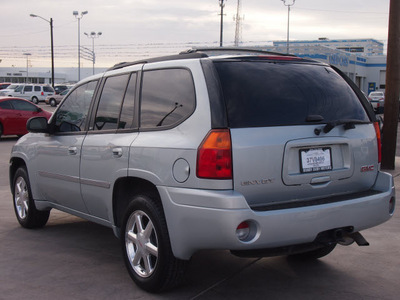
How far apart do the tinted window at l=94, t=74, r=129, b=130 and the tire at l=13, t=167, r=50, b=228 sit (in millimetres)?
1712

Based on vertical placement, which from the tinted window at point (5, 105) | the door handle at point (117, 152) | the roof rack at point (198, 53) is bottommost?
the tinted window at point (5, 105)

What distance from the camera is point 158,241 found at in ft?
13.1

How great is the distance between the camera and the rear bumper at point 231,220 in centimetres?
359

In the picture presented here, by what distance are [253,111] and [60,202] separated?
2694 millimetres

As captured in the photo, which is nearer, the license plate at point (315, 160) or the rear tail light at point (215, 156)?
the rear tail light at point (215, 156)

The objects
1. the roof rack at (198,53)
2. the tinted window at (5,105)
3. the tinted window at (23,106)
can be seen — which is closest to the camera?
the roof rack at (198,53)

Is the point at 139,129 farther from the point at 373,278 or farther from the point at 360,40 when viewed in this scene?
the point at 360,40

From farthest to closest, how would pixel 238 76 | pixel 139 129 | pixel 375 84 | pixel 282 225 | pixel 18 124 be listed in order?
pixel 375 84 → pixel 18 124 → pixel 139 129 → pixel 238 76 → pixel 282 225

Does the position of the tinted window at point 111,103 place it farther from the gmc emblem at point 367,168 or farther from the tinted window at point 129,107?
the gmc emblem at point 367,168

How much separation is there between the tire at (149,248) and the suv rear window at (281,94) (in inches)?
37.2

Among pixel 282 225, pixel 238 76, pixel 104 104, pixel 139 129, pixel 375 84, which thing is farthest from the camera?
pixel 375 84

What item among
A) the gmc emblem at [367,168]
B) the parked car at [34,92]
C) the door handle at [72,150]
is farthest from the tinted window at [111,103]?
the parked car at [34,92]

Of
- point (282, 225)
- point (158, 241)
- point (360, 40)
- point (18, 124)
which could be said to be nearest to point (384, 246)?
point (282, 225)

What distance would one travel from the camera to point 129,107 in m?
4.62
